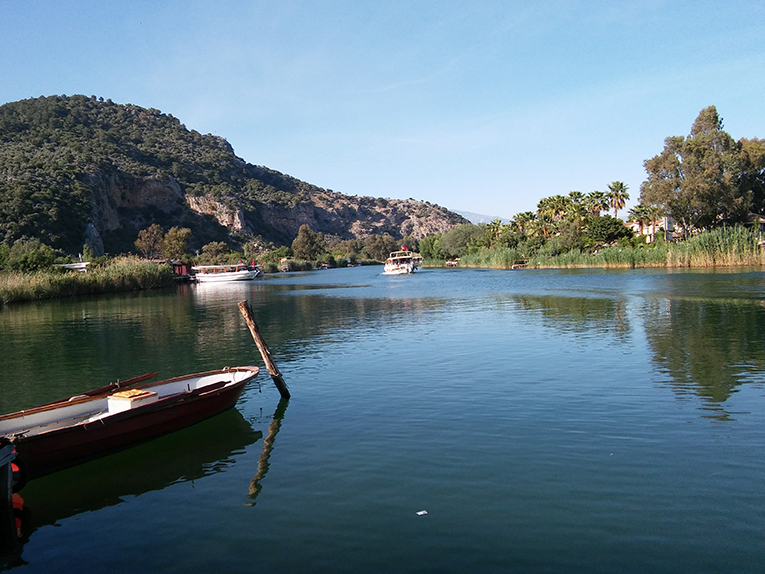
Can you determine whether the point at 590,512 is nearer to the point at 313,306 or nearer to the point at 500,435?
the point at 500,435

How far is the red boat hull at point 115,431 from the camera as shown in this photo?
367 inches

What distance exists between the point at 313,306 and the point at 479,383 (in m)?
26.8

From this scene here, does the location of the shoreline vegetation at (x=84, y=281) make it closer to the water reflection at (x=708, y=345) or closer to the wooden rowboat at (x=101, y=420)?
the wooden rowboat at (x=101, y=420)

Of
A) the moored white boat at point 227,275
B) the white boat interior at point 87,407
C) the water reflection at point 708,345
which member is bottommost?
the water reflection at point 708,345

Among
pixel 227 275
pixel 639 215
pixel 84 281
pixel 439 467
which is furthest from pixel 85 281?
pixel 639 215

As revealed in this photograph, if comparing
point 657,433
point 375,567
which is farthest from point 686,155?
point 375,567

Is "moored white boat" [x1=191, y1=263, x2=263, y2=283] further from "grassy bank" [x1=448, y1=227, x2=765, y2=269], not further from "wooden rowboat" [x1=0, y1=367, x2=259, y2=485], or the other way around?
"wooden rowboat" [x1=0, y1=367, x2=259, y2=485]

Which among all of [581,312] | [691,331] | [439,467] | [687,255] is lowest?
[439,467]

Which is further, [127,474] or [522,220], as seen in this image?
[522,220]

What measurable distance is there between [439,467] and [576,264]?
73.2m

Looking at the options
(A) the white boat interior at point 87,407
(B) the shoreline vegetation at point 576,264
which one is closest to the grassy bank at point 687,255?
(B) the shoreline vegetation at point 576,264

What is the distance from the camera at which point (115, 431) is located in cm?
1028

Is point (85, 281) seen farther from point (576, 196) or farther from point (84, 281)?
point (576, 196)

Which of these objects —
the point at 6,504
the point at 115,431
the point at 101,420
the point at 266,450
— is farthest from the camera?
the point at 266,450
